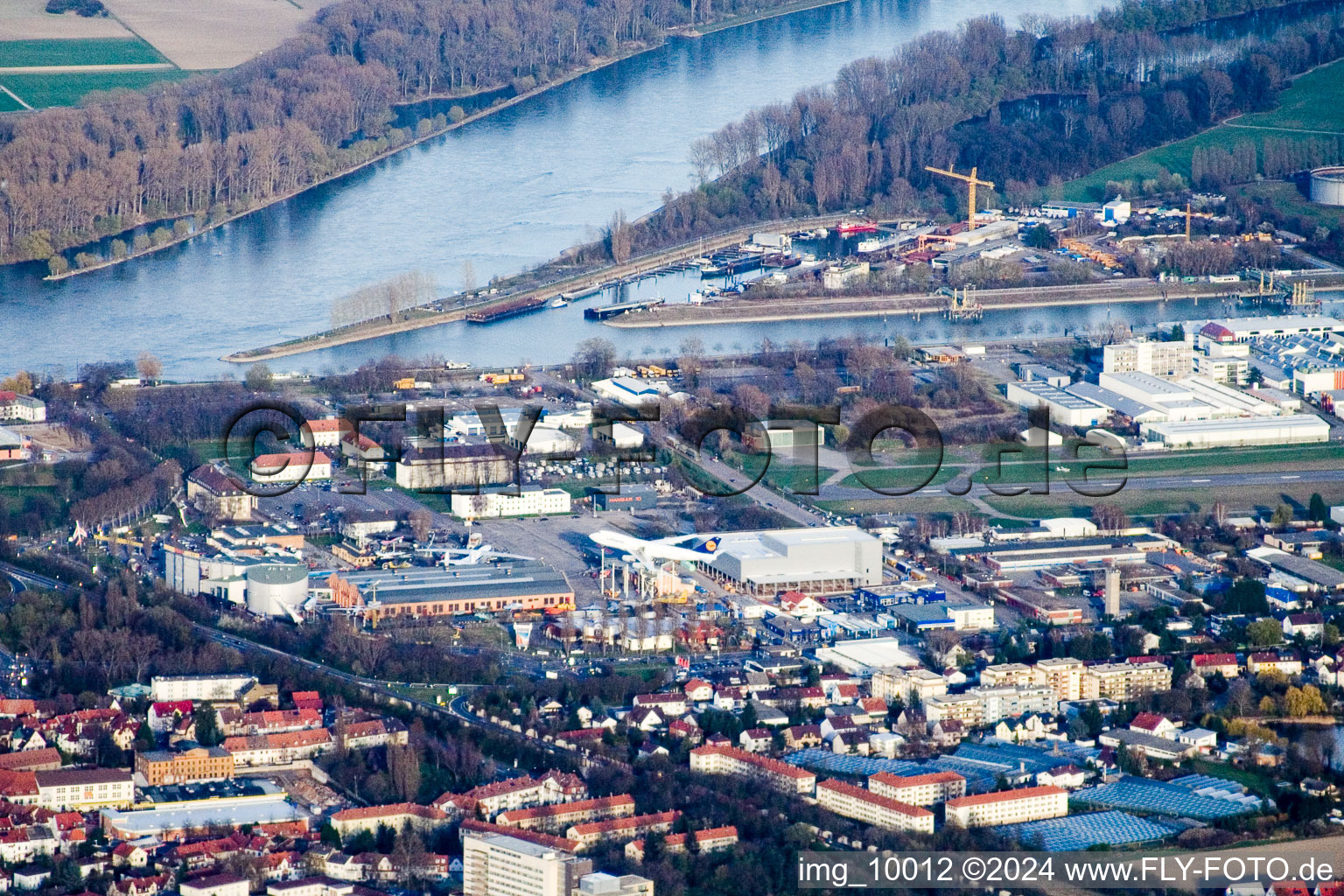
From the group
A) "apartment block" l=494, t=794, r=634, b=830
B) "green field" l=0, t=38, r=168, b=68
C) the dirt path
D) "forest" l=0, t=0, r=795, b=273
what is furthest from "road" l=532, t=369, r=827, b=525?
"green field" l=0, t=38, r=168, b=68

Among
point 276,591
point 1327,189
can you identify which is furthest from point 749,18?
point 276,591

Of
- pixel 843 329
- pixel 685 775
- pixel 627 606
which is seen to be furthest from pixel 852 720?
pixel 843 329

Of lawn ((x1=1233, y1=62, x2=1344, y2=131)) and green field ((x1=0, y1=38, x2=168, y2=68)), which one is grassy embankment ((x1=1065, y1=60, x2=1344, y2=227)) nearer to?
lawn ((x1=1233, y1=62, x2=1344, y2=131))

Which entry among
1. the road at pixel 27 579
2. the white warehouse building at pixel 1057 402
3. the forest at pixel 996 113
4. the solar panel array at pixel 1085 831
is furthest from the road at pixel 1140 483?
the forest at pixel 996 113

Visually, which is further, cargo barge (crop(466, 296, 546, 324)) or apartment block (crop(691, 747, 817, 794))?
cargo barge (crop(466, 296, 546, 324))

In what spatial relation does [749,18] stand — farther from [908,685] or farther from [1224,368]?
[908,685]

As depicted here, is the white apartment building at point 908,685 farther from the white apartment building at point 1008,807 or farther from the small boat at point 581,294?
the small boat at point 581,294
